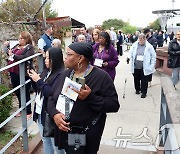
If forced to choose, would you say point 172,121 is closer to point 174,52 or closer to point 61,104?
point 61,104

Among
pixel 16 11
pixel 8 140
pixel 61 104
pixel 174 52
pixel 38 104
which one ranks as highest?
pixel 16 11

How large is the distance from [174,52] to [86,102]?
5.24m

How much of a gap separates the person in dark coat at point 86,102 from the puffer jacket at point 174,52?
16.3 feet

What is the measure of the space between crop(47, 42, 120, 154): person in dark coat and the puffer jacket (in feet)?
16.3

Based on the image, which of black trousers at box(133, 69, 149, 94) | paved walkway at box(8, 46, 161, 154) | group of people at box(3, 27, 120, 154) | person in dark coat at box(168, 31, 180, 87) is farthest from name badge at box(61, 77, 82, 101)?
person in dark coat at box(168, 31, 180, 87)

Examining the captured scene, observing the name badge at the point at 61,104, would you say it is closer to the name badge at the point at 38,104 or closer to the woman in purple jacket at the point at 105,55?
the name badge at the point at 38,104

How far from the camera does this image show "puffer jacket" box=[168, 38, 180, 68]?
7281 millimetres

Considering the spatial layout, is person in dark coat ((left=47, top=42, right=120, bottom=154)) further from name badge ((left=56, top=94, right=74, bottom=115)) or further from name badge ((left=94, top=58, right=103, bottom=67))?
name badge ((left=94, top=58, right=103, bottom=67))

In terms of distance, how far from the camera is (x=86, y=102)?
259 cm

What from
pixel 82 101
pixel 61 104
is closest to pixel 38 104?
pixel 61 104

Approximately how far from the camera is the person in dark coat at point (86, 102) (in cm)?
263

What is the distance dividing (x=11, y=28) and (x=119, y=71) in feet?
15.3

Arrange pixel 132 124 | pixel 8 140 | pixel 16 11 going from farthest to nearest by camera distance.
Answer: pixel 16 11 → pixel 132 124 → pixel 8 140

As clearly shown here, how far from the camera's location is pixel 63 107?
267cm
